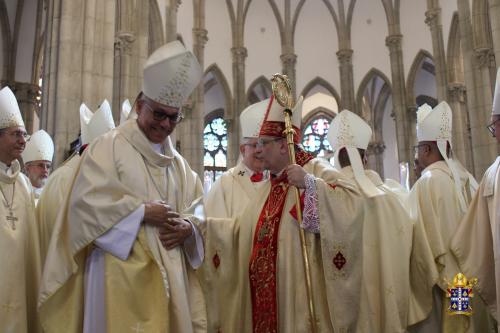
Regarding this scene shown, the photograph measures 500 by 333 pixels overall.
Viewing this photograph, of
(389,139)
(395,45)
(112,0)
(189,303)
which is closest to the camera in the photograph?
(189,303)

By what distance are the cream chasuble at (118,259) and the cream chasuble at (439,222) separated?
2.16 meters

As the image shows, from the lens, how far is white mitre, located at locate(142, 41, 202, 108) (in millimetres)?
2850

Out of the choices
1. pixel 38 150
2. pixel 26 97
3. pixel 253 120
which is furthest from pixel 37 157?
pixel 26 97

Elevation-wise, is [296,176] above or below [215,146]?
below

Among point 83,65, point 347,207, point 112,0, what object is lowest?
point 347,207

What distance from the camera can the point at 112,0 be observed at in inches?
356

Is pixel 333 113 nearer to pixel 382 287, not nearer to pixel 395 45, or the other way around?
pixel 395 45

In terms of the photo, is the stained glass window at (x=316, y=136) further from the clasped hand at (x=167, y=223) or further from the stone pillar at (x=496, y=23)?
the clasped hand at (x=167, y=223)

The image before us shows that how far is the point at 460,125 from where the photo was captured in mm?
16891

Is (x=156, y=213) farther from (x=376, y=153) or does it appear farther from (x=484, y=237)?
(x=376, y=153)

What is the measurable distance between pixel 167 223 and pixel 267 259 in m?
1.03

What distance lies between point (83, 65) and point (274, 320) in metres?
6.12

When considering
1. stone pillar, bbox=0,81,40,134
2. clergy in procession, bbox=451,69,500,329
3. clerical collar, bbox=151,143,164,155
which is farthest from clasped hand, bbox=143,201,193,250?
stone pillar, bbox=0,81,40,134

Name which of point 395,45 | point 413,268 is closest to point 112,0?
point 413,268
